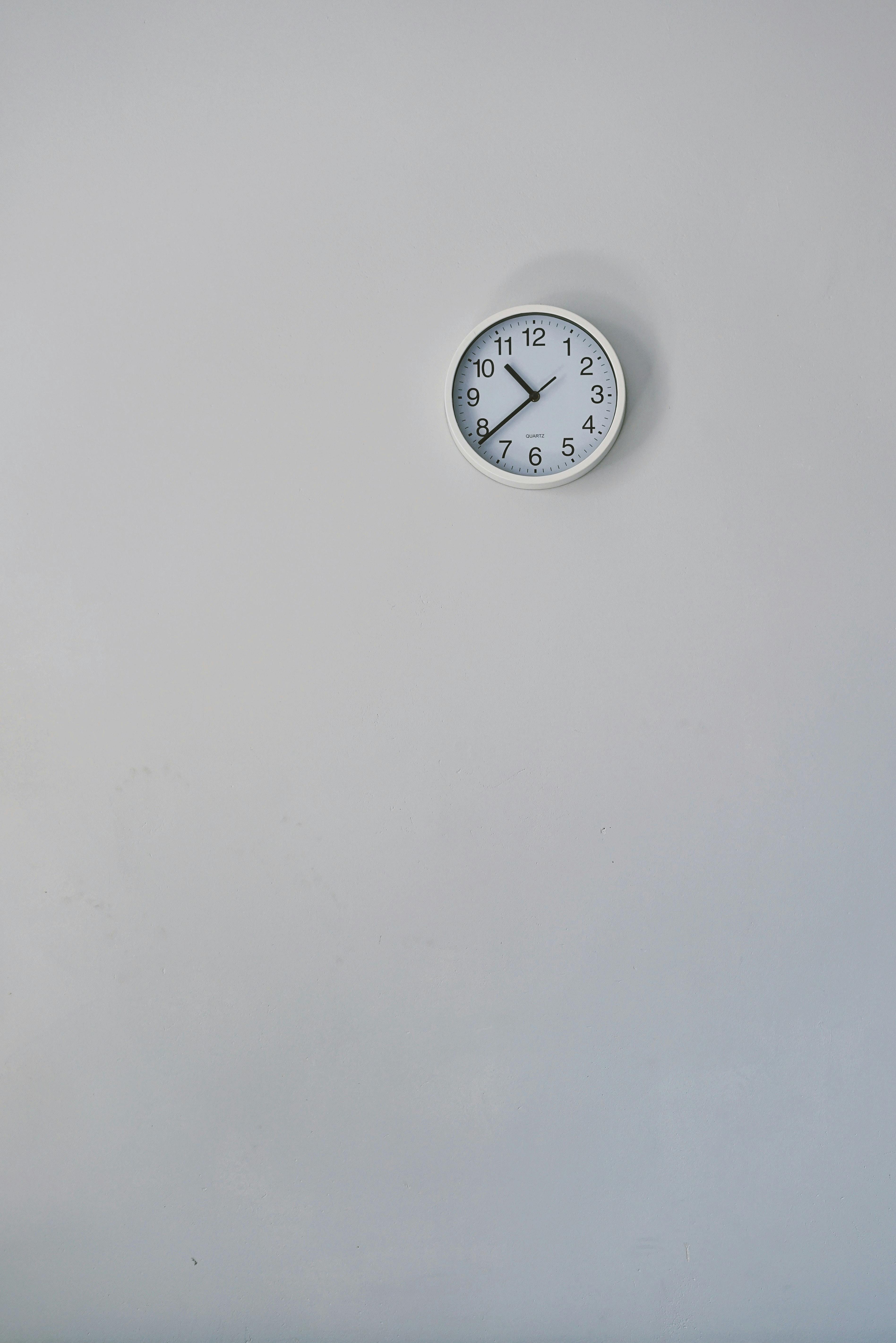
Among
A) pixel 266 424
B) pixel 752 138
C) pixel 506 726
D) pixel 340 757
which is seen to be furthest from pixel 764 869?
pixel 752 138

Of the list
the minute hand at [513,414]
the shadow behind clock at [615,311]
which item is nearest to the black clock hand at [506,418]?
the minute hand at [513,414]

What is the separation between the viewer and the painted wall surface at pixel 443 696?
139 centimetres

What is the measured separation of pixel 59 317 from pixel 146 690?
66 cm

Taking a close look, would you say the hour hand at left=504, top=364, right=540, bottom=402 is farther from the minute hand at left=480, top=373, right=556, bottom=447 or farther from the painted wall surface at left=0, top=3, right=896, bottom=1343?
the painted wall surface at left=0, top=3, right=896, bottom=1343

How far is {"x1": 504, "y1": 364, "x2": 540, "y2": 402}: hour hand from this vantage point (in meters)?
1.40

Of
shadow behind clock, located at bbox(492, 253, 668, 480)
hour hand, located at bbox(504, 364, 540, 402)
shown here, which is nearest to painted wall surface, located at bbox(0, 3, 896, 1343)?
shadow behind clock, located at bbox(492, 253, 668, 480)

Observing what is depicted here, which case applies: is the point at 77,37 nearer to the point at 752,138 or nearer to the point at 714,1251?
the point at 752,138

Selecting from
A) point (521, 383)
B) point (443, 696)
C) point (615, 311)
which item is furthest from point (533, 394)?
point (443, 696)

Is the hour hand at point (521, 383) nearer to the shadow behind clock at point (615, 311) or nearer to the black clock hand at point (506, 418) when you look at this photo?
the black clock hand at point (506, 418)

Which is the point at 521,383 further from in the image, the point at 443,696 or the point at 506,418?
the point at 443,696

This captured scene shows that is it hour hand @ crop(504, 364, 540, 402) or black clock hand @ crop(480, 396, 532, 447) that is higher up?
hour hand @ crop(504, 364, 540, 402)

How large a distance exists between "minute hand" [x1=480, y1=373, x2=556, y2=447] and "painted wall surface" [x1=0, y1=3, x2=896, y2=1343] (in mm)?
82

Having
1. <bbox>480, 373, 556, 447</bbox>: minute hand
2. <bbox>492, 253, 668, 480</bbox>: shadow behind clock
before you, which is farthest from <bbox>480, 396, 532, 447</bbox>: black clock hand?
<bbox>492, 253, 668, 480</bbox>: shadow behind clock

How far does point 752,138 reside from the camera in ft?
4.75
